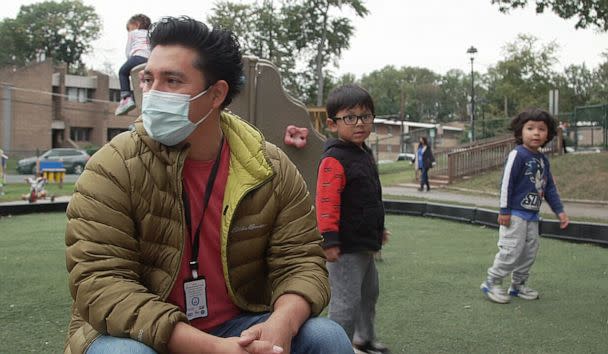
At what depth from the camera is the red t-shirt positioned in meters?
2.03

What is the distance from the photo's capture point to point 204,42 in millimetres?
2074

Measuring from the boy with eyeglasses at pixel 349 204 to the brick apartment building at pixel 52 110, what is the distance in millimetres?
40017

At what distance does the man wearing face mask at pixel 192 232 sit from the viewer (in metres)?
1.83

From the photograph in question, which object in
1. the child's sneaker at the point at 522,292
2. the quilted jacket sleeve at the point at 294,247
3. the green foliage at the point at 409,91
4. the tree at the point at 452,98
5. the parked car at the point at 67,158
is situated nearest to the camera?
the quilted jacket sleeve at the point at 294,247

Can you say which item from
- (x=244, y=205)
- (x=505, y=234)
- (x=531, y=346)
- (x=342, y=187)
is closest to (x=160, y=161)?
(x=244, y=205)

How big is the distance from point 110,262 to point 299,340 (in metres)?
0.64

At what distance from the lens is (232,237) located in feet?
6.86

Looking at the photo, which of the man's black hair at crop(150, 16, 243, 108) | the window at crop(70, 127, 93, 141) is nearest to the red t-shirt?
the man's black hair at crop(150, 16, 243, 108)

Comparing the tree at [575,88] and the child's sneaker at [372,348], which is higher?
the tree at [575,88]

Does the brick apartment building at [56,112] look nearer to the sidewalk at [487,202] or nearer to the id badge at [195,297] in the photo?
the sidewalk at [487,202]

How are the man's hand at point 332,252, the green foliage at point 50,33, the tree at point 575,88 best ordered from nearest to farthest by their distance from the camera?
the man's hand at point 332,252
the tree at point 575,88
the green foliage at point 50,33

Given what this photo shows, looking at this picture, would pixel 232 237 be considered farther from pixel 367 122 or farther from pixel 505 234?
pixel 505 234

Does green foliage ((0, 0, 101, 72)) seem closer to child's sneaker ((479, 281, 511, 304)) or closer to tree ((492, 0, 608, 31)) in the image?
tree ((492, 0, 608, 31))

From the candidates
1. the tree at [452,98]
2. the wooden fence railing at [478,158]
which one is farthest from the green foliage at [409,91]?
the wooden fence railing at [478,158]
